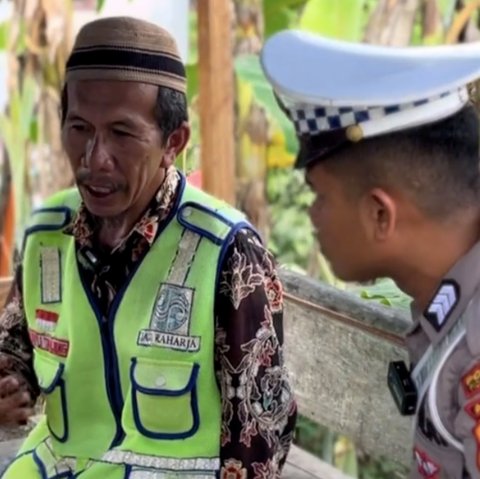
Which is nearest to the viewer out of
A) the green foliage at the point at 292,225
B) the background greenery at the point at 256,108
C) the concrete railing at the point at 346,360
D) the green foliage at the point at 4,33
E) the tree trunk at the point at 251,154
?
the concrete railing at the point at 346,360

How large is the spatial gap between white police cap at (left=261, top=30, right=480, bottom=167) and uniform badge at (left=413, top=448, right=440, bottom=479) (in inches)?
17.7

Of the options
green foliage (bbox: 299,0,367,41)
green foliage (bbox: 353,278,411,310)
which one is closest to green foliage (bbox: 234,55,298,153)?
green foliage (bbox: 299,0,367,41)

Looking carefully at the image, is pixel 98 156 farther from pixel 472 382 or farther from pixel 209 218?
pixel 472 382

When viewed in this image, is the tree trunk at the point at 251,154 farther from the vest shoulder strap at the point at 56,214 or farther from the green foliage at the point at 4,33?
the vest shoulder strap at the point at 56,214

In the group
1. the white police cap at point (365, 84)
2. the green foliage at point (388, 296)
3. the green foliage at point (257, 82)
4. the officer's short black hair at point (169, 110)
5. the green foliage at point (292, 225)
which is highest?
the white police cap at point (365, 84)

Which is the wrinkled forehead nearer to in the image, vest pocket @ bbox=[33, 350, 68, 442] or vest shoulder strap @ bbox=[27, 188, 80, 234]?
vest shoulder strap @ bbox=[27, 188, 80, 234]

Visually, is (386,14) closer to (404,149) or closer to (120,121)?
(120,121)

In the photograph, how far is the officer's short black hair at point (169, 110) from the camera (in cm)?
216

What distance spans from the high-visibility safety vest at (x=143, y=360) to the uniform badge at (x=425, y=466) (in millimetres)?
472

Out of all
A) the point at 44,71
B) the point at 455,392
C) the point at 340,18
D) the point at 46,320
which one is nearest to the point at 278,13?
the point at 340,18

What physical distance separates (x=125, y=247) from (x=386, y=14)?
3.27 metres

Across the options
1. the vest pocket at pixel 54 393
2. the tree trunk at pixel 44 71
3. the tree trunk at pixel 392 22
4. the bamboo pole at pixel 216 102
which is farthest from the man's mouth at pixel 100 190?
the tree trunk at pixel 392 22

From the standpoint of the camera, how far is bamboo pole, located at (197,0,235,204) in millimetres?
3598

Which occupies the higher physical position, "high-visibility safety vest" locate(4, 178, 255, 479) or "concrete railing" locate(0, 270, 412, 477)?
"high-visibility safety vest" locate(4, 178, 255, 479)
